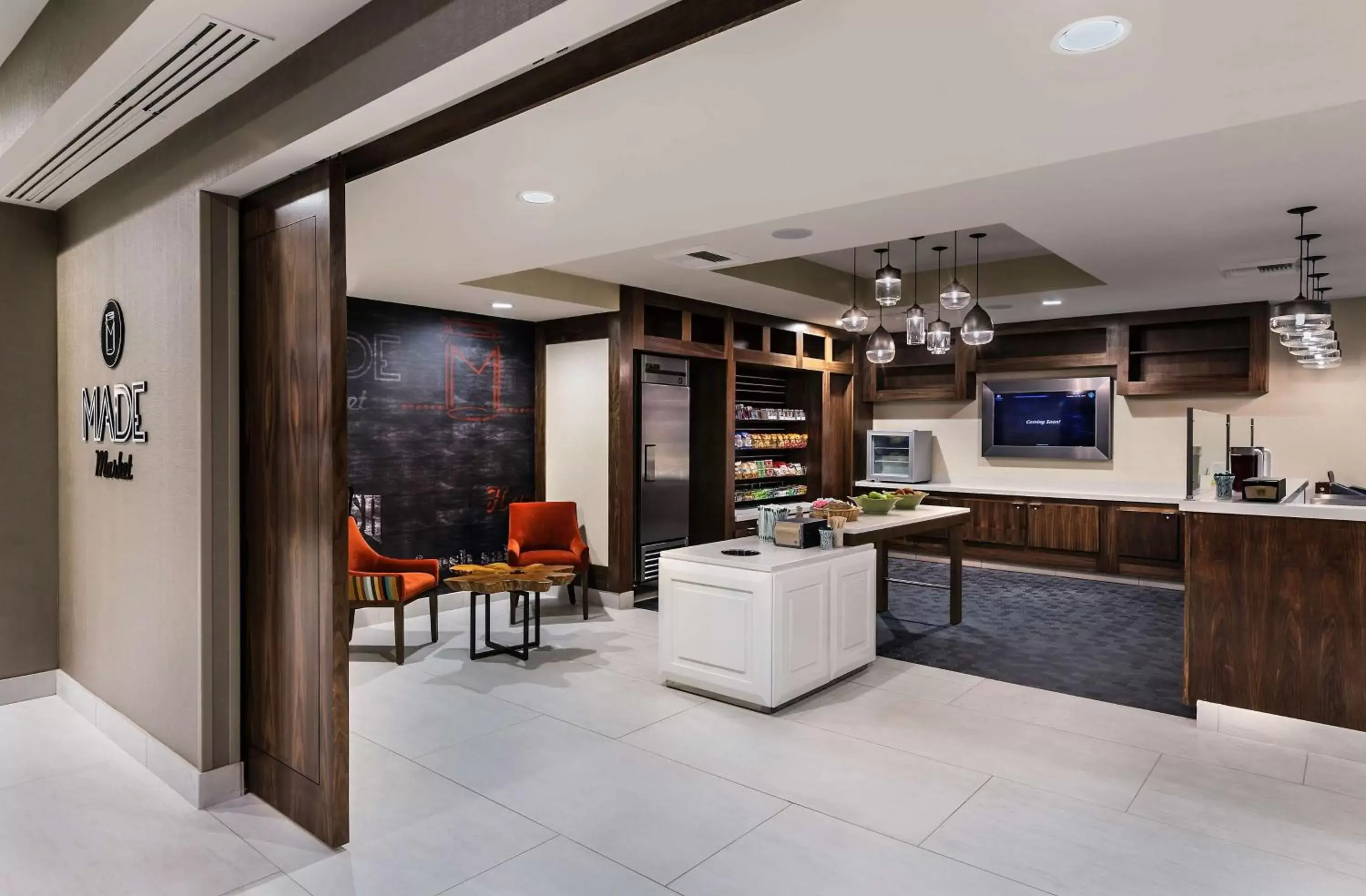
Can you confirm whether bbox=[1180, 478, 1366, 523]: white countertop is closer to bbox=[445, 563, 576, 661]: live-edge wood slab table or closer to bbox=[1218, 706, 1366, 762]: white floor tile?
bbox=[1218, 706, 1366, 762]: white floor tile

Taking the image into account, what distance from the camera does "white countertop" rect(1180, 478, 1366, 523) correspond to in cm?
358

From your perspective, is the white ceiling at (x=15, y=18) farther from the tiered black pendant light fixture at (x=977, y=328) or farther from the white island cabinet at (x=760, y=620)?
the tiered black pendant light fixture at (x=977, y=328)

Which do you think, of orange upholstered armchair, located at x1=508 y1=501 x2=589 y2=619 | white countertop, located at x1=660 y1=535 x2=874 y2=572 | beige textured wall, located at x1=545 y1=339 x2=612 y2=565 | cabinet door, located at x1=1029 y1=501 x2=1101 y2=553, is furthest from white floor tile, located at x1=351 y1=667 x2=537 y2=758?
cabinet door, located at x1=1029 y1=501 x2=1101 y2=553

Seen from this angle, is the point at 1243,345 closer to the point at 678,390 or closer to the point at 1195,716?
the point at 1195,716

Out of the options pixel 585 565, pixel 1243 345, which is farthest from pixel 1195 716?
pixel 1243 345

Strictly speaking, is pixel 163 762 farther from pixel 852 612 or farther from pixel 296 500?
pixel 852 612

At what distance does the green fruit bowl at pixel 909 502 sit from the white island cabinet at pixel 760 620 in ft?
4.34

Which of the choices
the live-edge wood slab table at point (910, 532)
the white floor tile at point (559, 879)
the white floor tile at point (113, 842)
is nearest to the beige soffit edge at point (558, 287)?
the live-edge wood slab table at point (910, 532)

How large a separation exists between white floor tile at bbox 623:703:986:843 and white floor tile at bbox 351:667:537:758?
0.79 m

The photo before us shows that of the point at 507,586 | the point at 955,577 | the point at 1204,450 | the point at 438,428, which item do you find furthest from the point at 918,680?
the point at 438,428

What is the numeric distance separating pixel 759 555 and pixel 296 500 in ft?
7.75

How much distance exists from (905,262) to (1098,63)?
4816 millimetres

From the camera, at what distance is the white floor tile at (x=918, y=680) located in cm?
438

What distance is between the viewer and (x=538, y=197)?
3.39 m
